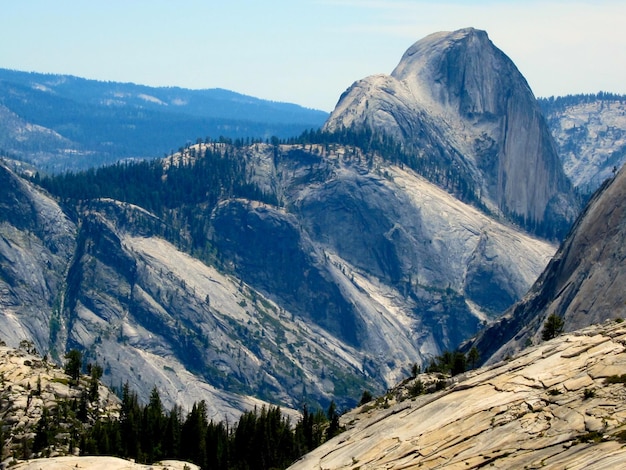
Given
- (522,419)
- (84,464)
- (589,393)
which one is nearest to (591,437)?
(589,393)

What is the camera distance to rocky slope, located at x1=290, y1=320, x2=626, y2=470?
91000 millimetres

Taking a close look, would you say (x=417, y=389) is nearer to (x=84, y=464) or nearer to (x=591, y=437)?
(x=84, y=464)

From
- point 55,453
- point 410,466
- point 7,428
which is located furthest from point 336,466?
point 7,428

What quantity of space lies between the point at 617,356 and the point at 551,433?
11891 millimetres

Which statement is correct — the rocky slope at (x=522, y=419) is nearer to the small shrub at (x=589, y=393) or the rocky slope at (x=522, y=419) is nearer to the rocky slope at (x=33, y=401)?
the small shrub at (x=589, y=393)

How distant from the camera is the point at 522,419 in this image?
98.6 m

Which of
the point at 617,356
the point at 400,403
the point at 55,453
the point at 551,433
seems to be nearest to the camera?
the point at 551,433

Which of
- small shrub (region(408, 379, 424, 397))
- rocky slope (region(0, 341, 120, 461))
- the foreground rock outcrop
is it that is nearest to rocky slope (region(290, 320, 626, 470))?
small shrub (region(408, 379, 424, 397))

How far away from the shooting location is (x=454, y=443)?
102m

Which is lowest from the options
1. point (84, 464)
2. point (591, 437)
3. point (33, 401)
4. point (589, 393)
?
point (33, 401)

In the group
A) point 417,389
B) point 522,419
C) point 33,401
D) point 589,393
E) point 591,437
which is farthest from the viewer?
point 33,401

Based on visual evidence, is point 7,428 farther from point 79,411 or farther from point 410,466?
point 410,466

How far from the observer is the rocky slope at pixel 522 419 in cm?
9100

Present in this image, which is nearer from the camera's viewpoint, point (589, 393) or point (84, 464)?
point (589, 393)
